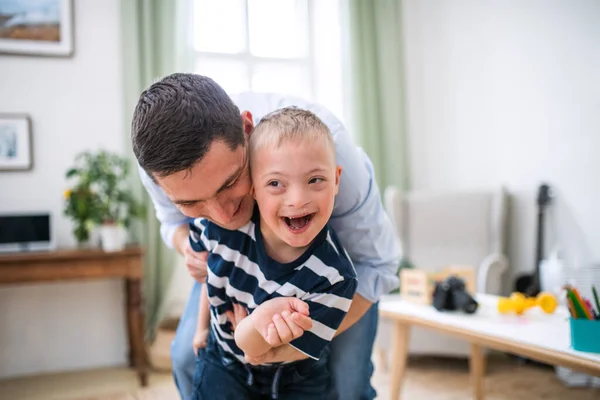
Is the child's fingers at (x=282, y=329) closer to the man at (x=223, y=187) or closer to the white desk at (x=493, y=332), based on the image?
the man at (x=223, y=187)

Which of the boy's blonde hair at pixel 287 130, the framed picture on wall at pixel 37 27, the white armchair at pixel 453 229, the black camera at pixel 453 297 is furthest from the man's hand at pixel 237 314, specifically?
the framed picture on wall at pixel 37 27

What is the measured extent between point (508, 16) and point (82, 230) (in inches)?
117

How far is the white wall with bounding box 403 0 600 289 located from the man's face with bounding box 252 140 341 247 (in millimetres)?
2356

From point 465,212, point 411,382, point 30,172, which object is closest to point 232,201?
point 411,382

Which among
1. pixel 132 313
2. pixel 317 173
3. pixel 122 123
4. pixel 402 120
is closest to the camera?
pixel 317 173

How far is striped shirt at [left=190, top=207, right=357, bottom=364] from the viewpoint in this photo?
41.8 inches

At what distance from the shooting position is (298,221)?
3.41 ft

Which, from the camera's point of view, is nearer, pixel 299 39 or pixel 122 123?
pixel 122 123

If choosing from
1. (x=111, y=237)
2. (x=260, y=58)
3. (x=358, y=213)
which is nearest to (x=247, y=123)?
(x=358, y=213)

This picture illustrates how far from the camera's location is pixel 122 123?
3672mm

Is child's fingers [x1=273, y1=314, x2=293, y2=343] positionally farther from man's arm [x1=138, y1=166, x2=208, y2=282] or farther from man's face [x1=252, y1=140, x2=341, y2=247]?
man's arm [x1=138, y1=166, x2=208, y2=282]

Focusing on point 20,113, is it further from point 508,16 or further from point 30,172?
point 508,16

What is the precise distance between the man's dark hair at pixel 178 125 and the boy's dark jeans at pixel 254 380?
51cm

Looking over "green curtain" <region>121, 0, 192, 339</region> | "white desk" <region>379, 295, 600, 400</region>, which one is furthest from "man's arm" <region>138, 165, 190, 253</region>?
"green curtain" <region>121, 0, 192, 339</region>
